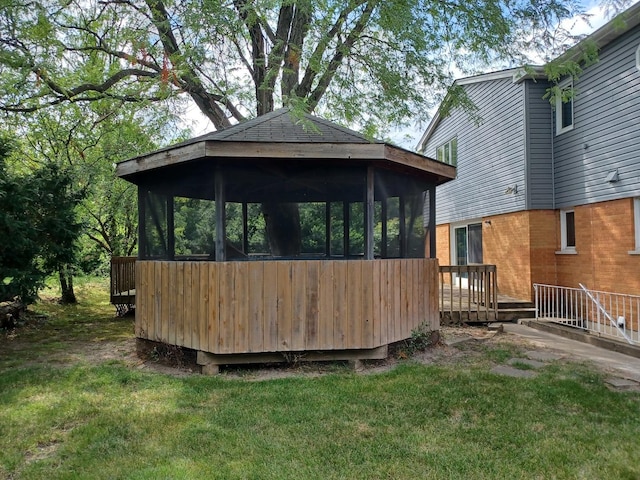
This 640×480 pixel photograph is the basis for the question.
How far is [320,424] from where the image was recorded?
3.50 m

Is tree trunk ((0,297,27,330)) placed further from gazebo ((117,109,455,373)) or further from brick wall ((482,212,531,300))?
brick wall ((482,212,531,300))

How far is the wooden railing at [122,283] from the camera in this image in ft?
31.4

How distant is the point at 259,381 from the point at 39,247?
5.26 metres

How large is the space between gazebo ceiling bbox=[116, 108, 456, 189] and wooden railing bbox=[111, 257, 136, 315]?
4.55m

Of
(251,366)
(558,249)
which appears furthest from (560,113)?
(251,366)

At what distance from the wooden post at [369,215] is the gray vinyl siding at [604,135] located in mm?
5221

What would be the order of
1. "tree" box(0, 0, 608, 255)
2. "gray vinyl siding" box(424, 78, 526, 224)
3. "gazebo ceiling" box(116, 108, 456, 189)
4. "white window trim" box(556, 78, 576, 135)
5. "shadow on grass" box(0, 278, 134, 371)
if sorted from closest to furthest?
"tree" box(0, 0, 608, 255) → "gazebo ceiling" box(116, 108, 456, 189) → "shadow on grass" box(0, 278, 134, 371) → "white window trim" box(556, 78, 576, 135) → "gray vinyl siding" box(424, 78, 526, 224)

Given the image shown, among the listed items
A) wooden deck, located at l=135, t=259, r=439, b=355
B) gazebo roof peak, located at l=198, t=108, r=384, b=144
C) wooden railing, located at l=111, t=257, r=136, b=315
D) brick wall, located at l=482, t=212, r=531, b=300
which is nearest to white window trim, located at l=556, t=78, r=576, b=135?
brick wall, located at l=482, t=212, r=531, b=300

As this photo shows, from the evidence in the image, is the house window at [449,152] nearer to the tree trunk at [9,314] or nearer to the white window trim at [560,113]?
the white window trim at [560,113]

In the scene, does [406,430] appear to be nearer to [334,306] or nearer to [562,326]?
[334,306]

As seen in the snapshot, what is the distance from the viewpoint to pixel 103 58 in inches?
412

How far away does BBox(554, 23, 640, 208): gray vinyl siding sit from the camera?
7.34 meters

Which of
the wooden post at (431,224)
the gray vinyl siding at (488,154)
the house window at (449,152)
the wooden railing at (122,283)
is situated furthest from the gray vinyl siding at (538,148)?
the wooden railing at (122,283)

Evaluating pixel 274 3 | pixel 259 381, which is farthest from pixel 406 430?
pixel 274 3
